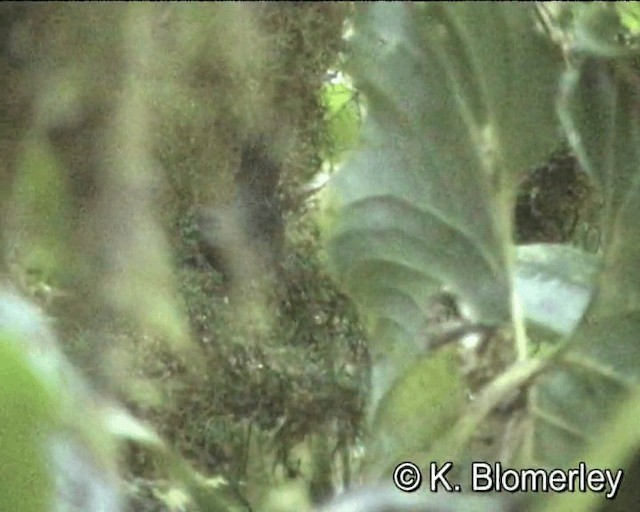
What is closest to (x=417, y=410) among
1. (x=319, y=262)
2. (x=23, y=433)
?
(x=319, y=262)

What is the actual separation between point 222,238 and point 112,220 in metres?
0.05

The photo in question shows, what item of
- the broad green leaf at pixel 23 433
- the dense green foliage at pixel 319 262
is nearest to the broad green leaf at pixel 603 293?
the dense green foliage at pixel 319 262

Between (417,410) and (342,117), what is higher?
(342,117)

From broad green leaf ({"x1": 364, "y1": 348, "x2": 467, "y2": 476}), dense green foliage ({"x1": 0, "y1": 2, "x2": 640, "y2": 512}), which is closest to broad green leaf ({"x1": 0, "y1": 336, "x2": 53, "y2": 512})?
dense green foliage ({"x1": 0, "y1": 2, "x2": 640, "y2": 512})

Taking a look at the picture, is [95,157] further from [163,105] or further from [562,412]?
[562,412]

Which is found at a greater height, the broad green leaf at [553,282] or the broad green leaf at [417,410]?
the broad green leaf at [553,282]

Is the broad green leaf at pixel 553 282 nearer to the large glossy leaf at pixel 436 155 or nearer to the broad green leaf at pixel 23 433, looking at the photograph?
the large glossy leaf at pixel 436 155

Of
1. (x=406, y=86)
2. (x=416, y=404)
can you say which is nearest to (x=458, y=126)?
(x=406, y=86)

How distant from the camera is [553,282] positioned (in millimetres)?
416

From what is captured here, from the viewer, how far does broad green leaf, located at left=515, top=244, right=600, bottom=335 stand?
416mm

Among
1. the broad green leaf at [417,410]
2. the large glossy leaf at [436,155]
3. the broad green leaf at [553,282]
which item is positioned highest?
the large glossy leaf at [436,155]

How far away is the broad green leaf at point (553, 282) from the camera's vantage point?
42 centimetres

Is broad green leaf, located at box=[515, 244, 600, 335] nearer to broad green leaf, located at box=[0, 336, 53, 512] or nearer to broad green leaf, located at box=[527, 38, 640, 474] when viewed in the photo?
broad green leaf, located at box=[527, 38, 640, 474]

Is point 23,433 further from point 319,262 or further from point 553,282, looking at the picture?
point 553,282
